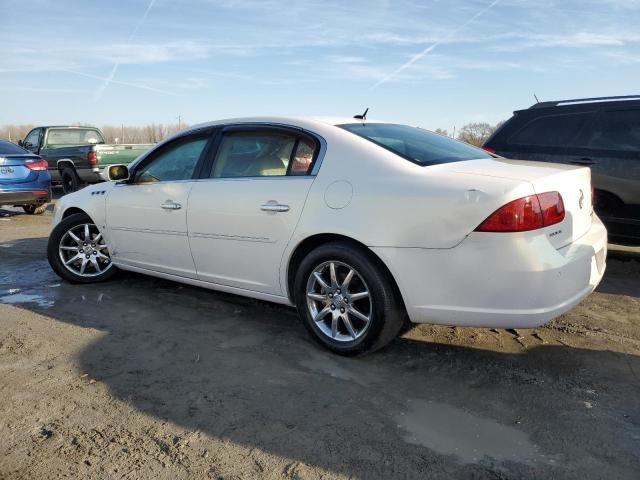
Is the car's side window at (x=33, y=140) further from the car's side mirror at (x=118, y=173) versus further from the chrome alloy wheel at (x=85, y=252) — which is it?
the car's side mirror at (x=118, y=173)

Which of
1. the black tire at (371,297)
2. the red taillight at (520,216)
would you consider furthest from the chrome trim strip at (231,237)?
the red taillight at (520,216)

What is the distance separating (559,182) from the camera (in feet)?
10.7

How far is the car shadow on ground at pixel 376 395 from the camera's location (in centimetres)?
251

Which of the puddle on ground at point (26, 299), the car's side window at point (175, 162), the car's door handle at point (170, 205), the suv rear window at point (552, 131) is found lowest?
the puddle on ground at point (26, 299)

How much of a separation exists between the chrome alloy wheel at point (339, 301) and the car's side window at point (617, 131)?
3.70 m

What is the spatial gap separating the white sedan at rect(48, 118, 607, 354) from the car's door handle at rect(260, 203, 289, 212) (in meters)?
0.01

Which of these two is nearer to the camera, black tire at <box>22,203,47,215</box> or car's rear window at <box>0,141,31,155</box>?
car's rear window at <box>0,141,31,155</box>

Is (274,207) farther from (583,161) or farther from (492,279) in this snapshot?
(583,161)

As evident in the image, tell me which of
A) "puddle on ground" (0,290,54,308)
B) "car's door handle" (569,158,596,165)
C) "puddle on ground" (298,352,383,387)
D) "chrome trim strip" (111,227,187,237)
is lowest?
"puddle on ground" (298,352,383,387)

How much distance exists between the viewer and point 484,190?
9.95ft

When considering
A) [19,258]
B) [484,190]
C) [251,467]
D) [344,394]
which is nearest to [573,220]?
[484,190]

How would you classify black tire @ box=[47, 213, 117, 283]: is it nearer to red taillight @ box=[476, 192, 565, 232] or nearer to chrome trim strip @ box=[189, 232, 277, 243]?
chrome trim strip @ box=[189, 232, 277, 243]

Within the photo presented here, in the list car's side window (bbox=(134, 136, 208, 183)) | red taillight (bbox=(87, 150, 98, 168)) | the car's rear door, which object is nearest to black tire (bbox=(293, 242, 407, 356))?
car's side window (bbox=(134, 136, 208, 183))

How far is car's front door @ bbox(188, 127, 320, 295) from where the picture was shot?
3781 millimetres
